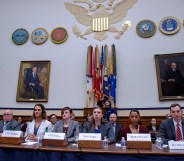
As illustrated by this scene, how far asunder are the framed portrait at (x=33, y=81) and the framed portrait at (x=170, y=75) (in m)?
4.13

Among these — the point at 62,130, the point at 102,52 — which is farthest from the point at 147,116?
the point at 62,130

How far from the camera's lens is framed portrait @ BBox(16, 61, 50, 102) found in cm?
748

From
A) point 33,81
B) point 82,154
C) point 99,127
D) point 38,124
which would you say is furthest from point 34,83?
point 82,154

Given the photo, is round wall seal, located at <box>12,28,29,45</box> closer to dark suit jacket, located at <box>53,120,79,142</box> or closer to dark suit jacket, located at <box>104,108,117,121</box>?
dark suit jacket, located at <box>104,108,117,121</box>

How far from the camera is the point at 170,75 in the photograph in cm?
673

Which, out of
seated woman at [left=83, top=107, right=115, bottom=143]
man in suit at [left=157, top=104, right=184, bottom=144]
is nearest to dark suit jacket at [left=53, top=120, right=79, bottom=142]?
seated woman at [left=83, top=107, right=115, bottom=143]

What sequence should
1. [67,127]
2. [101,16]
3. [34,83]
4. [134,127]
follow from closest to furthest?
[67,127] < [134,127] < [34,83] < [101,16]

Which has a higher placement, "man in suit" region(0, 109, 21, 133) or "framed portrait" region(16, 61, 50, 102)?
"framed portrait" region(16, 61, 50, 102)

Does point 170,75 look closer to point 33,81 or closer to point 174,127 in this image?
point 174,127

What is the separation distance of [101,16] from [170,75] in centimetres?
351

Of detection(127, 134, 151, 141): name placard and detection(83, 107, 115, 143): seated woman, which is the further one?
detection(83, 107, 115, 143): seated woman

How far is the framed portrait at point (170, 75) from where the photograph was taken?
6.53 m

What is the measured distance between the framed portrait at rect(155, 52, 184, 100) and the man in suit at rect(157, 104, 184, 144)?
3548 millimetres

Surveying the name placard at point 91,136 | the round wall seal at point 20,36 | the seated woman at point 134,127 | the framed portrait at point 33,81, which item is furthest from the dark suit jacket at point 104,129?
the round wall seal at point 20,36
